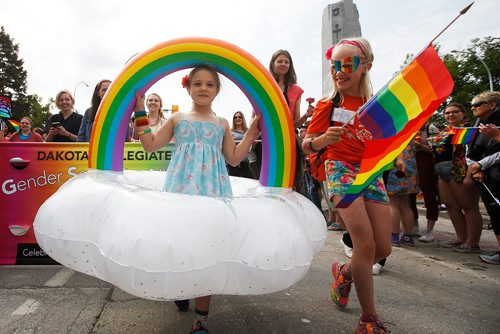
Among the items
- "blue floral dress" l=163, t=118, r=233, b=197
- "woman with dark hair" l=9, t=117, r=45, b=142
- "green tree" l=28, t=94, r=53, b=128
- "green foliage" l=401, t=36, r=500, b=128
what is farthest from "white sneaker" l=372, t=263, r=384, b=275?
"green tree" l=28, t=94, r=53, b=128

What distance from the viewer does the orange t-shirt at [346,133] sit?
2.24 meters

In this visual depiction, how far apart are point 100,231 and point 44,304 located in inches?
48.5

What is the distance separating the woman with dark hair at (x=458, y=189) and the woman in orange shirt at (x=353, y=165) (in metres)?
2.53

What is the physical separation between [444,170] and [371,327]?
3.32 meters

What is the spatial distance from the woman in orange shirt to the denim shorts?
2.83m

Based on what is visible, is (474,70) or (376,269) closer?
(376,269)

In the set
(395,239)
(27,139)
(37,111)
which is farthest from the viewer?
(37,111)

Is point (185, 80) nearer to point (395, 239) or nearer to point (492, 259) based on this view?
point (395, 239)

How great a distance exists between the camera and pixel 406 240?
14.9ft

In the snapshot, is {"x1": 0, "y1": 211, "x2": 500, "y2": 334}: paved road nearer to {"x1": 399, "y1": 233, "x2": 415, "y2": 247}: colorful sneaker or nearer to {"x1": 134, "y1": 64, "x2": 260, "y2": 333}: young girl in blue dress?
{"x1": 134, "y1": 64, "x2": 260, "y2": 333}: young girl in blue dress

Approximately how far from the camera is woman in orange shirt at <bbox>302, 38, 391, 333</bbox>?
2043 millimetres

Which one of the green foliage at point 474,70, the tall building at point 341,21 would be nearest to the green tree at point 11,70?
the tall building at point 341,21

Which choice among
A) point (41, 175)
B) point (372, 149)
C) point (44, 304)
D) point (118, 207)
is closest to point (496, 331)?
point (372, 149)

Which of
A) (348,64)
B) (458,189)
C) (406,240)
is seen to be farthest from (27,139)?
(458,189)
